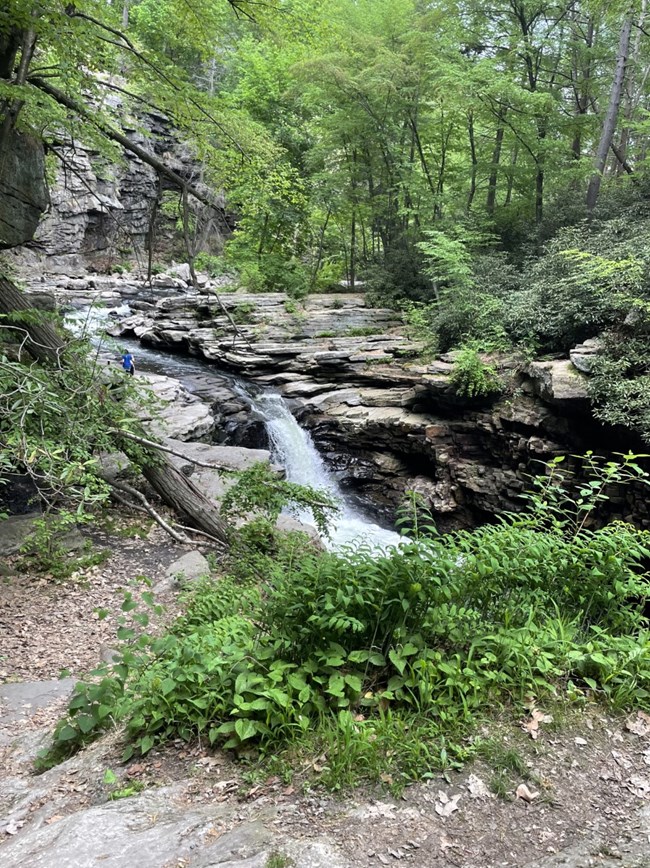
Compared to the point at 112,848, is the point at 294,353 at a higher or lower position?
higher

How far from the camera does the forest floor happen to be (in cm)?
192

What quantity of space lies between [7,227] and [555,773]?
27.9 feet

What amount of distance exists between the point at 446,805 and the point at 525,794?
388 millimetres

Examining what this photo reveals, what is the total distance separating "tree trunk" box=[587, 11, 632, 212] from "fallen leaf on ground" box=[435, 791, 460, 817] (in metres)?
16.0

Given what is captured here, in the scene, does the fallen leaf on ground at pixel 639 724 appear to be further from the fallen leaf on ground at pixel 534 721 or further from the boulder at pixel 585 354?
the boulder at pixel 585 354

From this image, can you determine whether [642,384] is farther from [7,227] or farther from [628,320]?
[7,227]

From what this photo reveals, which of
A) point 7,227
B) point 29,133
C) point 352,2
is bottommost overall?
point 7,227

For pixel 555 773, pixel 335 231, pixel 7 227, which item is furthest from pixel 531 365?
pixel 335 231

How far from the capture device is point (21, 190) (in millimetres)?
6809

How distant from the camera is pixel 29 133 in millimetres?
6555

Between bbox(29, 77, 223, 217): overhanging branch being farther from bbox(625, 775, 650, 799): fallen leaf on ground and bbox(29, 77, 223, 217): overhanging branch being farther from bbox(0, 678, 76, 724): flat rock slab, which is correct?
bbox(625, 775, 650, 799): fallen leaf on ground

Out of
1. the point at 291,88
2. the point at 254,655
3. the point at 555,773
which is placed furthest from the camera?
the point at 291,88

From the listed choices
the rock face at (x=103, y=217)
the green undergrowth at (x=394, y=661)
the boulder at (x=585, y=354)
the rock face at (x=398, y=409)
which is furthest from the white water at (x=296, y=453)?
the rock face at (x=103, y=217)

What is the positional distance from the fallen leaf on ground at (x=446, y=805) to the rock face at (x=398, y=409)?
592 cm
